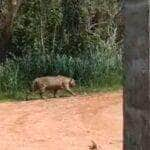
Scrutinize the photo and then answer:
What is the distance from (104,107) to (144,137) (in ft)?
36.6

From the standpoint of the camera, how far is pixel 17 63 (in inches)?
691

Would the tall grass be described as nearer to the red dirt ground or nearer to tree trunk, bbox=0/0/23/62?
tree trunk, bbox=0/0/23/62

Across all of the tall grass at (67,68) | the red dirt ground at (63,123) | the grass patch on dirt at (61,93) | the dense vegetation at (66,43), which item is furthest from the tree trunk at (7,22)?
the red dirt ground at (63,123)

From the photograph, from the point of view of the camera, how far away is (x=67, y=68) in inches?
698

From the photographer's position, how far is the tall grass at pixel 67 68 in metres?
17.2

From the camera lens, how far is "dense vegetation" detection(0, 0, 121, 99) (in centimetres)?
1752

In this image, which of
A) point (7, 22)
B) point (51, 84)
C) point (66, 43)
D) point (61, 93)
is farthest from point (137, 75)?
point (66, 43)

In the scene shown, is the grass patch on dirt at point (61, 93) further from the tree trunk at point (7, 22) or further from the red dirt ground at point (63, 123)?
the tree trunk at point (7, 22)

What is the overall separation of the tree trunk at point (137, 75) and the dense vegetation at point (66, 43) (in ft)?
48.9

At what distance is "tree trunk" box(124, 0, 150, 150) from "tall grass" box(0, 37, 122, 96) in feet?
48.2

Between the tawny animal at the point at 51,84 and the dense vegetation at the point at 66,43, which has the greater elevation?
the dense vegetation at the point at 66,43

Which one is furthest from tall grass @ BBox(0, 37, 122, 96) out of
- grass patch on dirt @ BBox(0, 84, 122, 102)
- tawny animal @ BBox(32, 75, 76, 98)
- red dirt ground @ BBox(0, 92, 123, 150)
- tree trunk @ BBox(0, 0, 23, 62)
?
red dirt ground @ BBox(0, 92, 123, 150)

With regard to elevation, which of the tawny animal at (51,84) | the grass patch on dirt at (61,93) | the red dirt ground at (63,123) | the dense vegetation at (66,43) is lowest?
the grass patch on dirt at (61,93)

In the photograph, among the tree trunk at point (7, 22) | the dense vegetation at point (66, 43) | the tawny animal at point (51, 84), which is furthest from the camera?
the dense vegetation at point (66, 43)
